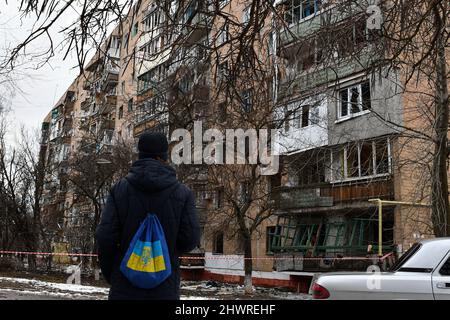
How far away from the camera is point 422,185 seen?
1161 centimetres

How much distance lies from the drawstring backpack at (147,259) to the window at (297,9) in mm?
3865

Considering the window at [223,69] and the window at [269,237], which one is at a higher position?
the window at [223,69]

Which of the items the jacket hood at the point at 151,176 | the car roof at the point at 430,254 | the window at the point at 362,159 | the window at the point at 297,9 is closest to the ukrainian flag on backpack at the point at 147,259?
Result: the jacket hood at the point at 151,176

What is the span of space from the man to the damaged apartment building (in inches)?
83.6

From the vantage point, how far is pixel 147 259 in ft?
11.6

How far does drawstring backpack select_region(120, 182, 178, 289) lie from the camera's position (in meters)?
3.52

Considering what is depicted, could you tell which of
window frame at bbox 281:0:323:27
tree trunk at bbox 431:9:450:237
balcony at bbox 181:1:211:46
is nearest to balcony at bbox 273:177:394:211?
tree trunk at bbox 431:9:450:237

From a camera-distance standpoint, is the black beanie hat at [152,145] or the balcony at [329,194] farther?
the balcony at [329,194]

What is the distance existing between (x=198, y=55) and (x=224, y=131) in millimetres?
12123

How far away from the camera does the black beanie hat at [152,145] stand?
12.8 ft

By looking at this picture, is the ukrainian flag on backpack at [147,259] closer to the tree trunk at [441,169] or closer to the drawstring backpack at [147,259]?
the drawstring backpack at [147,259]

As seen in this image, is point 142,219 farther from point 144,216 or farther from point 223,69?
point 223,69
